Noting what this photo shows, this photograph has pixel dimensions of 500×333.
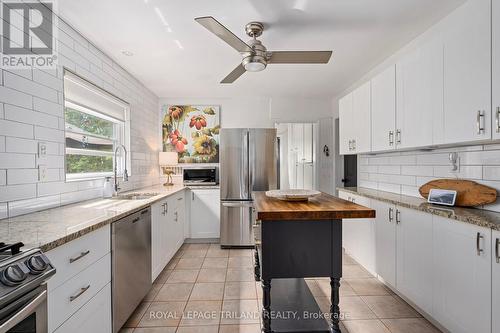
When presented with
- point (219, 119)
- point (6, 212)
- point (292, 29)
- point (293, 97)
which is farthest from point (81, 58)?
point (293, 97)

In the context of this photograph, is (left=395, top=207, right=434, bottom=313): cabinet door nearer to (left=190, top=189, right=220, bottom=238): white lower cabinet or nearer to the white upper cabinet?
the white upper cabinet

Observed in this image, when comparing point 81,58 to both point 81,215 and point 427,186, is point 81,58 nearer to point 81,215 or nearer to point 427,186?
point 81,215

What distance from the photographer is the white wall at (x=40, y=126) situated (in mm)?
1648

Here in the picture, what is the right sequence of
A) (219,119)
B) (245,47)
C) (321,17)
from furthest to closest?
(219,119) → (321,17) → (245,47)

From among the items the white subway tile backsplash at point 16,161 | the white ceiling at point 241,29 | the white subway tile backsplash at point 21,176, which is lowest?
the white subway tile backsplash at point 21,176

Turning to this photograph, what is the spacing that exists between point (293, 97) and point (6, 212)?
4.20 m

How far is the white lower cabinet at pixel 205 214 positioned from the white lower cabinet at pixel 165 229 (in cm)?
30

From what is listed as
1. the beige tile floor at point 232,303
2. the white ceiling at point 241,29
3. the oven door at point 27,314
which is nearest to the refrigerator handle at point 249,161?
the white ceiling at point 241,29

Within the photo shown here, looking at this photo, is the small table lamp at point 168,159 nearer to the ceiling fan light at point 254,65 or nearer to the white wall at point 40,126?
the white wall at point 40,126

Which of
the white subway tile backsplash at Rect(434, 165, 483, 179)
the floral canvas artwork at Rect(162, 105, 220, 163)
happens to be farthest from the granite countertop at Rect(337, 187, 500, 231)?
the floral canvas artwork at Rect(162, 105, 220, 163)

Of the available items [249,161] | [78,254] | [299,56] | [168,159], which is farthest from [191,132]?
[78,254]

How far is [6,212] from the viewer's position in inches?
64.1

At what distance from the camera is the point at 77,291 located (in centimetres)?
139

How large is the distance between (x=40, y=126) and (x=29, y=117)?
106mm
